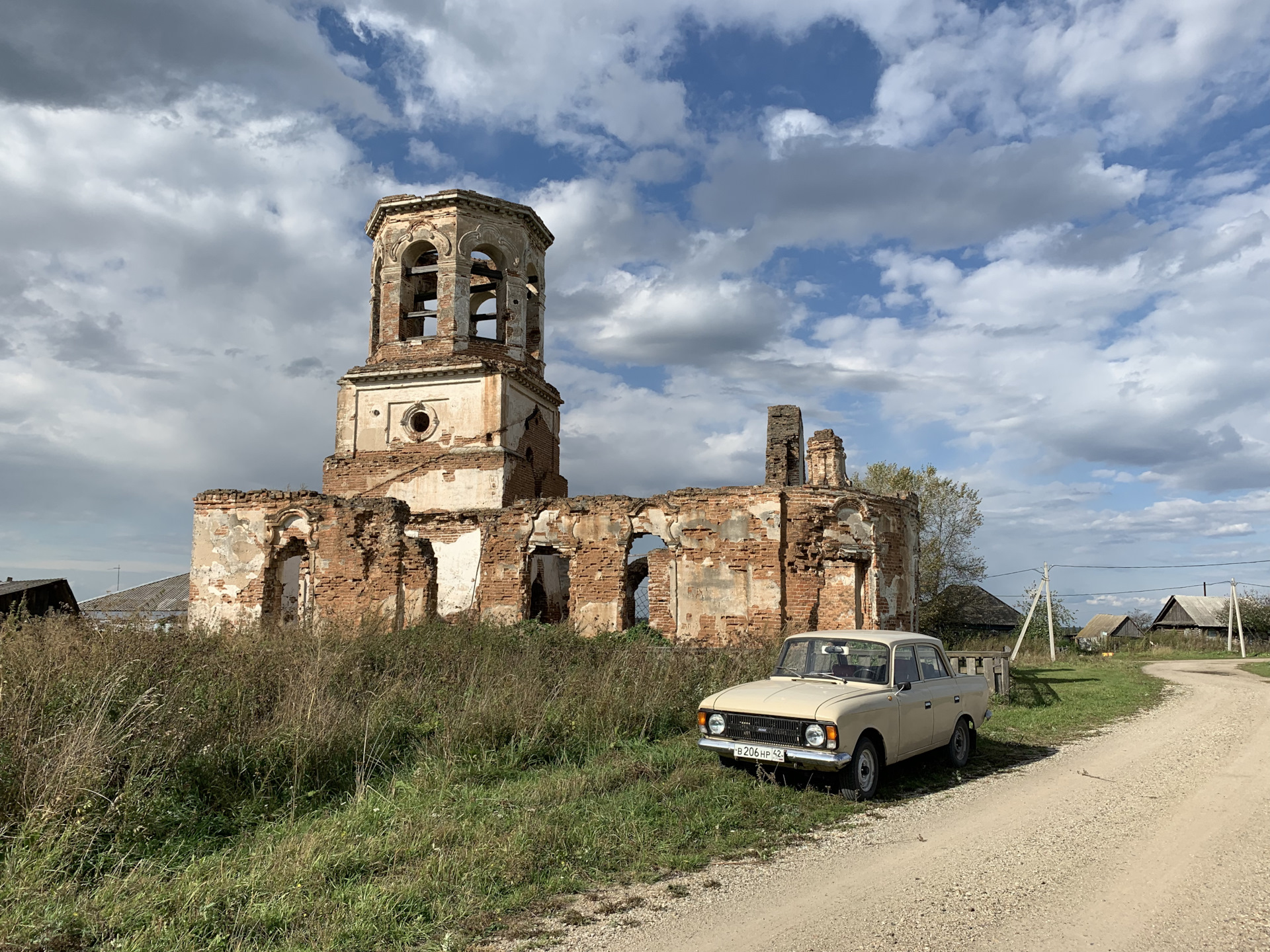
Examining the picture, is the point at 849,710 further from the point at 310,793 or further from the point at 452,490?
the point at 452,490

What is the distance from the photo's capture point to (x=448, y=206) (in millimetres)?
22109

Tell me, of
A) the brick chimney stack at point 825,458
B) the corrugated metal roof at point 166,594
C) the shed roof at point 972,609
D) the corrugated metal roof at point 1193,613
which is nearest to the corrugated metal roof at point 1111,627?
the corrugated metal roof at point 1193,613

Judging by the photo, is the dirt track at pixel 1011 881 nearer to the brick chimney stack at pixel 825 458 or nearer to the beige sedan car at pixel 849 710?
the beige sedan car at pixel 849 710

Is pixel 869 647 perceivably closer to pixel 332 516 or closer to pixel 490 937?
pixel 490 937

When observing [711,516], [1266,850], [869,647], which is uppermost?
[711,516]

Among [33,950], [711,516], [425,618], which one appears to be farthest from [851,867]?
[425,618]

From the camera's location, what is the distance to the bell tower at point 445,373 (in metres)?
21.1

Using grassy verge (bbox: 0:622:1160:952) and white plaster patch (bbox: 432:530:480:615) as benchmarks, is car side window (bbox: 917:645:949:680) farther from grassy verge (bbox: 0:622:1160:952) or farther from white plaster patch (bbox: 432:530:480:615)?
white plaster patch (bbox: 432:530:480:615)

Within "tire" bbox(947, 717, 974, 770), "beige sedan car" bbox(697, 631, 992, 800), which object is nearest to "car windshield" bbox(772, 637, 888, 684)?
"beige sedan car" bbox(697, 631, 992, 800)

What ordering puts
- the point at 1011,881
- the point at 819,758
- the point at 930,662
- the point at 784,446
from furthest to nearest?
the point at 784,446, the point at 930,662, the point at 819,758, the point at 1011,881

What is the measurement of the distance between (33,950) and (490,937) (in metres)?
2.07

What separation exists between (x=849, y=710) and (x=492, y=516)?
12411mm

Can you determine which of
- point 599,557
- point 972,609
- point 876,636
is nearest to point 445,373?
point 599,557

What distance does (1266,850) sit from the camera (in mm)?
5465
